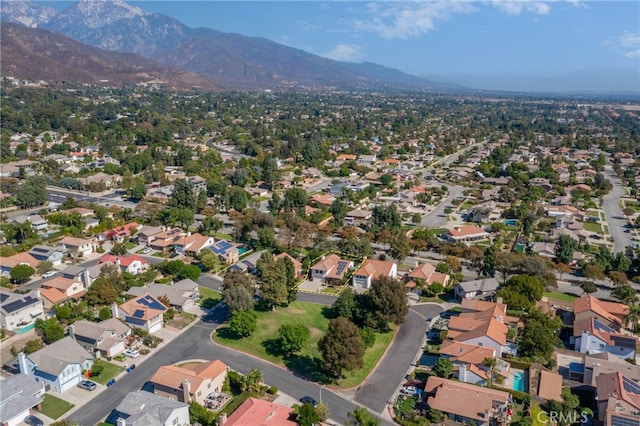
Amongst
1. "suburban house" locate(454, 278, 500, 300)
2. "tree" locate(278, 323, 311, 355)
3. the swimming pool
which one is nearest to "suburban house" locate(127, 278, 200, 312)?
"tree" locate(278, 323, 311, 355)

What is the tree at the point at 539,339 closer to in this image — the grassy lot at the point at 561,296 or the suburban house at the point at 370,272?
the grassy lot at the point at 561,296

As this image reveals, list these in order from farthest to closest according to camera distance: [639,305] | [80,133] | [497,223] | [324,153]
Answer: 1. [80,133]
2. [324,153]
3. [497,223]
4. [639,305]

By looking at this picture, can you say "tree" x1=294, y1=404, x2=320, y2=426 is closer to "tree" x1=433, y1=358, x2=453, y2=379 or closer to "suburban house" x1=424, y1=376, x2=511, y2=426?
"suburban house" x1=424, y1=376, x2=511, y2=426

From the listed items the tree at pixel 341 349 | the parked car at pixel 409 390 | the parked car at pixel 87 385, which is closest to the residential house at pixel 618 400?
the parked car at pixel 409 390

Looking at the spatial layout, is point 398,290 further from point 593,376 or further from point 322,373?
point 593,376

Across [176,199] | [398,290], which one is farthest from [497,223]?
[176,199]
